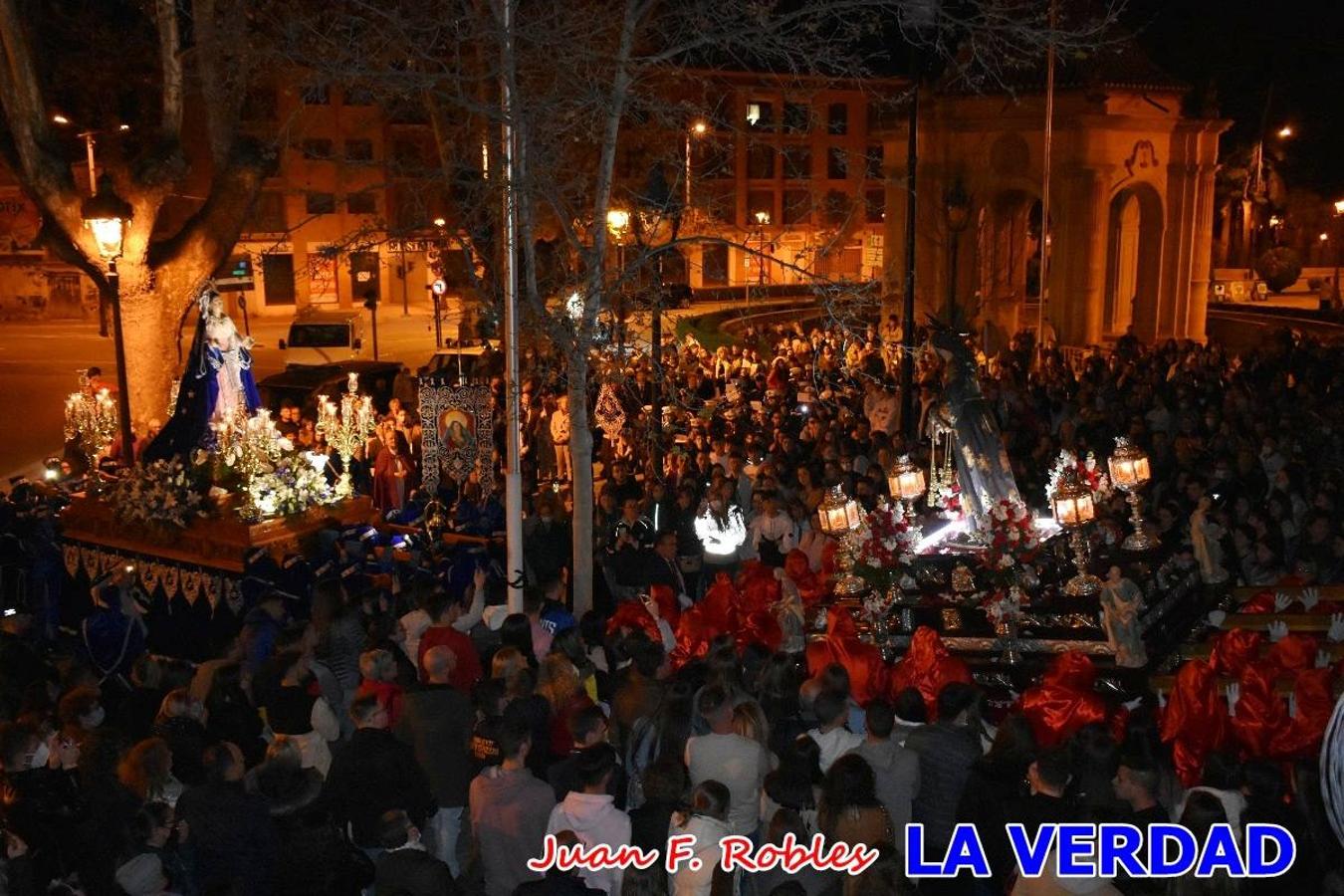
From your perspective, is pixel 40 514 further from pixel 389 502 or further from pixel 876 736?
pixel 876 736

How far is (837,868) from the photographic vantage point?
5.96m

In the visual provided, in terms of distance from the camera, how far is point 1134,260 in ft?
111

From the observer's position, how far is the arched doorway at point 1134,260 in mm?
30312

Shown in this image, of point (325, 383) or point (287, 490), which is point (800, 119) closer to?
point (287, 490)

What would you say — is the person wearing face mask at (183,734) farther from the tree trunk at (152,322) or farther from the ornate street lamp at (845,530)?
the tree trunk at (152,322)

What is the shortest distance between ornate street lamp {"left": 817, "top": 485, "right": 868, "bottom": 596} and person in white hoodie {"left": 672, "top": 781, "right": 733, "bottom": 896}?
598 centimetres

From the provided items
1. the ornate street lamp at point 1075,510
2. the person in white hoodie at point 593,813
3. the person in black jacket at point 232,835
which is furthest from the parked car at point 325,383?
the person in white hoodie at point 593,813

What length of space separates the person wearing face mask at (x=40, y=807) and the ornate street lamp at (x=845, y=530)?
22.5ft

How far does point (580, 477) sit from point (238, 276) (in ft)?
125

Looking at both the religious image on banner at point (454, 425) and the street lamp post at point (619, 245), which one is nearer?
the street lamp post at point (619, 245)

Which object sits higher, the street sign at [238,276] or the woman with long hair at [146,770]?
the street sign at [238,276]

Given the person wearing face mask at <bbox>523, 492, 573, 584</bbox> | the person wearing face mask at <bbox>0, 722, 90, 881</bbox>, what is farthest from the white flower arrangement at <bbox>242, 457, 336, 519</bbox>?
the person wearing face mask at <bbox>0, 722, 90, 881</bbox>

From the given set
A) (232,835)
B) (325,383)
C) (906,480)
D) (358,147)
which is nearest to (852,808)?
(232,835)

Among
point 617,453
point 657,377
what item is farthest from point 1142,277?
point 657,377
